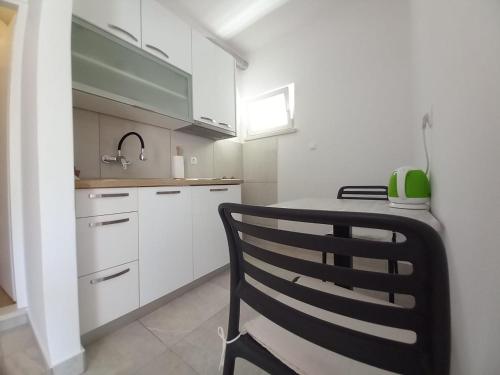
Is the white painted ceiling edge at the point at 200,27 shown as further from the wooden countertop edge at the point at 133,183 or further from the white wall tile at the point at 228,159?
the wooden countertop edge at the point at 133,183

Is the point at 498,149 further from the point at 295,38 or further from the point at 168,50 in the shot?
the point at 295,38

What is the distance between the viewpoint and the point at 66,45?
922 mm

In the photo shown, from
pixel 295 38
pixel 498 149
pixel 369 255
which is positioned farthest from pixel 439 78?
pixel 295 38

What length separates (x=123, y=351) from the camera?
1.06 m

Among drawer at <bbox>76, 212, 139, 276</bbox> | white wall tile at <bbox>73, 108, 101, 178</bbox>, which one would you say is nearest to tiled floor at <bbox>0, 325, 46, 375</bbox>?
drawer at <bbox>76, 212, 139, 276</bbox>

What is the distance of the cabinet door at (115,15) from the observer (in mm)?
1247

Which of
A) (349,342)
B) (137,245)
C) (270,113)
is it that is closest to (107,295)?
(137,245)

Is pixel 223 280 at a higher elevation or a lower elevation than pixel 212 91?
lower

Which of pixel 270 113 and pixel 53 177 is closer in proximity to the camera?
pixel 53 177

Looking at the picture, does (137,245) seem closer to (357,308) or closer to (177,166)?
(177,166)

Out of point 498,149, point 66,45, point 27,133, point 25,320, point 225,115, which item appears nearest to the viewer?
point 498,149

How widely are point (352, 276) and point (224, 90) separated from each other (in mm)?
2357

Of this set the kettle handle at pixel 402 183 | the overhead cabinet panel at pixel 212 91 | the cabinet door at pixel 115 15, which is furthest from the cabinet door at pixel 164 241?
the kettle handle at pixel 402 183

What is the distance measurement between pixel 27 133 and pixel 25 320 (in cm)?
125
